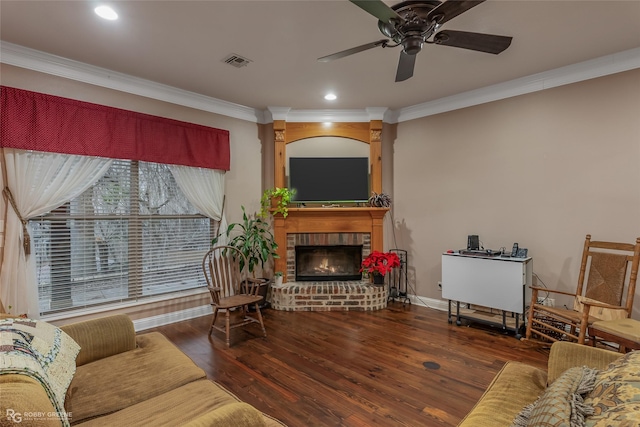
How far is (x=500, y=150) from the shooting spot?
3.93 metres

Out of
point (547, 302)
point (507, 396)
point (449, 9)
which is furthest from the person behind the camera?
point (547, 302)

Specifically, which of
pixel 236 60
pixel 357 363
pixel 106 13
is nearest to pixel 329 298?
pixel 357 363

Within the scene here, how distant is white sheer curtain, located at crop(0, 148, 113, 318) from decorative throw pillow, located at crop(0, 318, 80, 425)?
1907mm

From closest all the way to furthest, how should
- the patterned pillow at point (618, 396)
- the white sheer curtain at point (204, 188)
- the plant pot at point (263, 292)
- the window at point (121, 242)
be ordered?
the patterned pillow at point (618, 396), the window at point (121, 242), the white sheer curtain at point (204, 188), the plant pot at point (263, 292)

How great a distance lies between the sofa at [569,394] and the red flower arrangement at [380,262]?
8.45 feet

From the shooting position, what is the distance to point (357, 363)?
9.21ft

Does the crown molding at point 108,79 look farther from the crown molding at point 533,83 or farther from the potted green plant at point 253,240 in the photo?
the crown molding at point 533,83

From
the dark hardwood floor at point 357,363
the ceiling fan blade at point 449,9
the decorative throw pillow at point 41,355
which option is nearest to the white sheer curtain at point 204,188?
the dark hardwood floor at point 357,363

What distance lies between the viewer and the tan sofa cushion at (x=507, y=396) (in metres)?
1.31

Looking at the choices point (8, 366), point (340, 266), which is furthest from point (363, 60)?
point (8, 366)

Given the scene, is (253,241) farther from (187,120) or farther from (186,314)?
(187,120)

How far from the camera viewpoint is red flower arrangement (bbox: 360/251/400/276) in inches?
169

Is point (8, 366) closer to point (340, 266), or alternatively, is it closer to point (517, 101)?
point (340, 266)

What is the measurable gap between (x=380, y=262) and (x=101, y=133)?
3.59m
